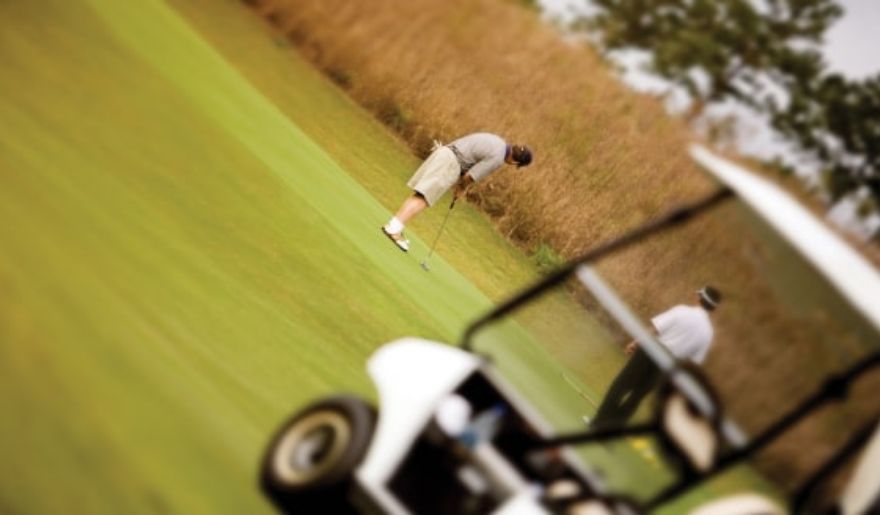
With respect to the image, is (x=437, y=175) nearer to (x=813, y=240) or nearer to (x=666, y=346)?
(x=666, y=346)

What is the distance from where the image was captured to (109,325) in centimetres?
316

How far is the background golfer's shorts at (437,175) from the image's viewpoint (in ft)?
25.3

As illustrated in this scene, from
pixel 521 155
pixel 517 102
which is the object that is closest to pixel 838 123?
pixel 517 102

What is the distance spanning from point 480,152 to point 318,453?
211 inches

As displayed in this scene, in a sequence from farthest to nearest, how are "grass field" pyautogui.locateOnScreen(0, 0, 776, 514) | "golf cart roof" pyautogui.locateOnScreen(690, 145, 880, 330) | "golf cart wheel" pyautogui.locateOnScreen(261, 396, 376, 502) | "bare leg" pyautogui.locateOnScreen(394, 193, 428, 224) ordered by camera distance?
"bare leg" pyautogui.locateOnScreen(394, 193, 428, 224)
"golf cart wheel" pyautogui.locateOnScreen(261, 396, 376, 502)
"grass field" pyautogui.locateOnScreen(0, 0, 776, 514)
"golf cart roof" pyautogui.locateOnScreen(690, 145, 880, 330)

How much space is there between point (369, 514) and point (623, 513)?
932 millimetres

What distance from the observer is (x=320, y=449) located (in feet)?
9.63

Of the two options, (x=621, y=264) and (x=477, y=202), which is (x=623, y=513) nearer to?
(x=621, y=264)

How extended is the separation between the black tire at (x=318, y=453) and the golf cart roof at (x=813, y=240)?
1661 mm

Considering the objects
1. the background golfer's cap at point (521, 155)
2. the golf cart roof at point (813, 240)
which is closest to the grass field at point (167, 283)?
the golf cart roof at point (813, 240)

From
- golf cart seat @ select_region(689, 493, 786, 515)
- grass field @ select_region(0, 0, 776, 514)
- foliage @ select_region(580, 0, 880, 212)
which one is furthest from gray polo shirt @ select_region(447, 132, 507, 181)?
foliage @ select_region(580, 0, 880, 212)

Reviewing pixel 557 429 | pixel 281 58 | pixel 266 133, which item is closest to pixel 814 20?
pixel 281 58

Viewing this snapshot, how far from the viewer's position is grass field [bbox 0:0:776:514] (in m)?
2.55

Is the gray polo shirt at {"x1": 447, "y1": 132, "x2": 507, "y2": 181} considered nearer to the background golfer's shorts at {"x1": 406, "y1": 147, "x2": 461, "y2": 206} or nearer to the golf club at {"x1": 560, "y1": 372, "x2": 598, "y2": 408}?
the background golfer's shorts at {"x1": 406, "y1": 147, "x2": 461, "y2": 206}
